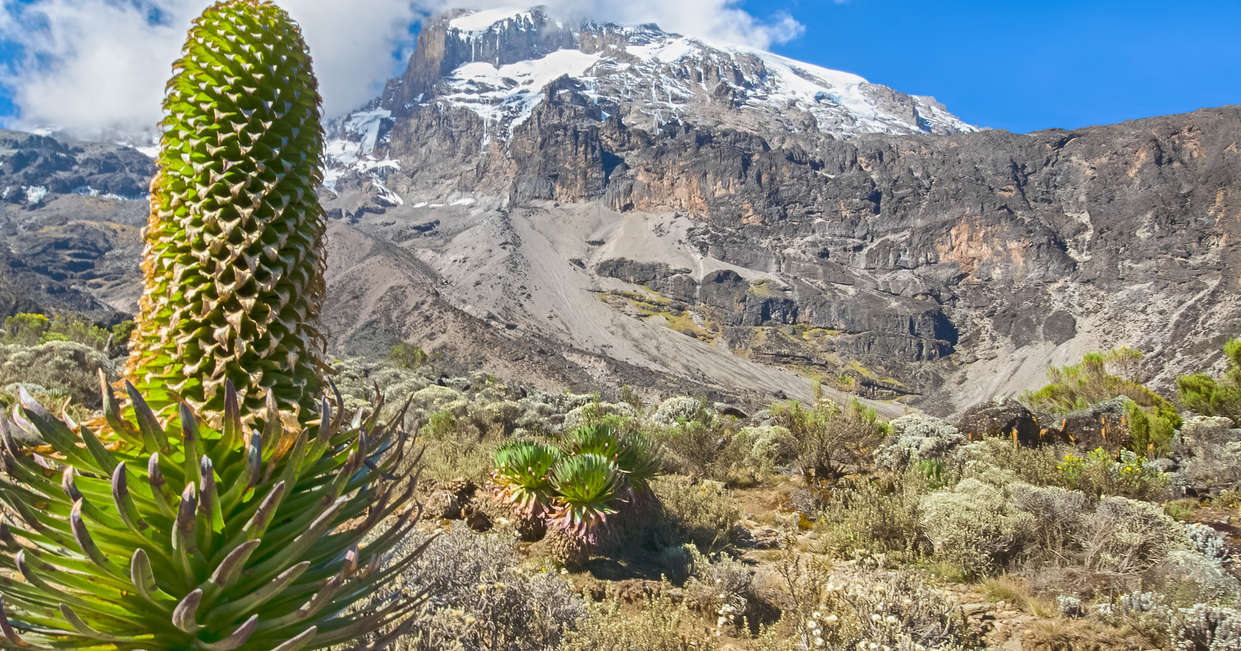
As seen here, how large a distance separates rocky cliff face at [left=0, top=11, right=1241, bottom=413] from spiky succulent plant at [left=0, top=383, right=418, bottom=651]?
5051 centimetres

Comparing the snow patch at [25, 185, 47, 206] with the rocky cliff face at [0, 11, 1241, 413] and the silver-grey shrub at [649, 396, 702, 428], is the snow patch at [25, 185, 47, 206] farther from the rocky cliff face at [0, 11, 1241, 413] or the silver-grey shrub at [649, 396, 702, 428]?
the silver-grey shrub at [649, 396, 702, 428]

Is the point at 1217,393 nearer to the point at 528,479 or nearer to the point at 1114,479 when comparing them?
the point at 1114,479

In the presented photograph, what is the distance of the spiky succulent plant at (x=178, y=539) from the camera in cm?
125

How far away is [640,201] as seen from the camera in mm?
150250

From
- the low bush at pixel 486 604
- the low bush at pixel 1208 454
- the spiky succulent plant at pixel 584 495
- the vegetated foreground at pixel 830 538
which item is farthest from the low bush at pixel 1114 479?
the low bush at pixel 486 604

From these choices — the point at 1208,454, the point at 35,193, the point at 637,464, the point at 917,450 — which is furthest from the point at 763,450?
the point at 35,193

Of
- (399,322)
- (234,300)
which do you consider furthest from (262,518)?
(399,322)

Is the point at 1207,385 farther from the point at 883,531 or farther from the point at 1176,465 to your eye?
the point at 883,531

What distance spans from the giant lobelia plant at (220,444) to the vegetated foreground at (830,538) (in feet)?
4.17

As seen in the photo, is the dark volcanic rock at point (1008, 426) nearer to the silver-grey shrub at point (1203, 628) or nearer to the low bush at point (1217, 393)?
the low bush at point (1217, 393)

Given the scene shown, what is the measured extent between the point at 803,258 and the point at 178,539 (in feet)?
462

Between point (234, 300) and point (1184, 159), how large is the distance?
158906mm

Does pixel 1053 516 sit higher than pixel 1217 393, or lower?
lower

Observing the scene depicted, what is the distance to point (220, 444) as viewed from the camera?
4.88 ft
